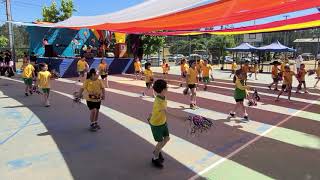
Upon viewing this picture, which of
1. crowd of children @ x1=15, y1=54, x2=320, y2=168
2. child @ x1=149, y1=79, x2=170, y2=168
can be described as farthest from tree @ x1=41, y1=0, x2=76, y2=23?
child @ x1=149, y1=79, x2=170, y2=168

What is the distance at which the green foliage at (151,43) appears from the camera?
36.6 meters

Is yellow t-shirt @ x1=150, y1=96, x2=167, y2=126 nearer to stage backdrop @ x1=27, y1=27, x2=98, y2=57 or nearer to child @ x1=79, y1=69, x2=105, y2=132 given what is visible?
child @ x1=79, y1=69, x2=105, y2=132

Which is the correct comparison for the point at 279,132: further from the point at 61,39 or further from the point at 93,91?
the point at 61,39

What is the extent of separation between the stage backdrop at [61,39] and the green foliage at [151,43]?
346 inches

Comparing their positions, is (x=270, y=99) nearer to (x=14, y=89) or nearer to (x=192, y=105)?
(x=192, y=105)

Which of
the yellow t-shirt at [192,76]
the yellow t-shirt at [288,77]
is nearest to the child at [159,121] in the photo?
the yellow t-shirt at [192,76]

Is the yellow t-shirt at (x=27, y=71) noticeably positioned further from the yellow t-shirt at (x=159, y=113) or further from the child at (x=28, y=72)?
the yellow t-shirt at (x=159, y=113)

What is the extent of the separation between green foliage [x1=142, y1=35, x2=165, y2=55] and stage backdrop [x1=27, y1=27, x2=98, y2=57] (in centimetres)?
879

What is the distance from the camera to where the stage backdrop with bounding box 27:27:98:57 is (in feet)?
85.9

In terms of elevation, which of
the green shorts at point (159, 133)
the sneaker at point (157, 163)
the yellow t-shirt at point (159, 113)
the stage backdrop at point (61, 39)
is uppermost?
the stage backdrop at point (61, 39)

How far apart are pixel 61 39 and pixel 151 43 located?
1194 cm

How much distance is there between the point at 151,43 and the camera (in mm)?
36969

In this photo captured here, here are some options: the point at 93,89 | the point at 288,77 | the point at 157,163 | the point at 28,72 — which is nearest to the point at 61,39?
the point at 28,72

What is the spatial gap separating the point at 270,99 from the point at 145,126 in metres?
7.16
